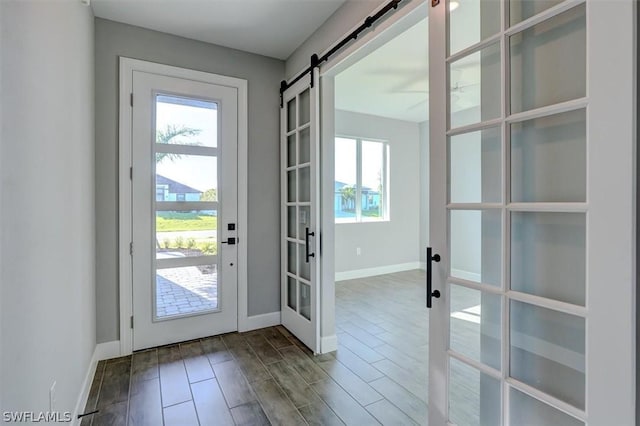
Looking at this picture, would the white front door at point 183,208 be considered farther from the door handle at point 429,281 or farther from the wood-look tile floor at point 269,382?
the door handle at point 429,281

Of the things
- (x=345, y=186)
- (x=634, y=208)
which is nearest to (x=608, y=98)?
(x=634, y=208)

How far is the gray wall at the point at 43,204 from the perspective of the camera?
106 cm

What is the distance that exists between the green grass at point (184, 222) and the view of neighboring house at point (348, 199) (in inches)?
112

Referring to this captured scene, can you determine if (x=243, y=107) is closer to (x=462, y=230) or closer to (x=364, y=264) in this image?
(x=462, y=230)

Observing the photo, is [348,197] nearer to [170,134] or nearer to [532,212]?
[170,134]

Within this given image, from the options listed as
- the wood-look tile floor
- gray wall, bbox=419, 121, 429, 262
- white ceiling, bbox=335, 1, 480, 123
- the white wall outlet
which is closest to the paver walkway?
the wood-look tile floor

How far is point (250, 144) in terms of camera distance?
3.32 metres

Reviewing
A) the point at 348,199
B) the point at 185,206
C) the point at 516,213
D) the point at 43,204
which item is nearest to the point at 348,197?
the point at 348,199

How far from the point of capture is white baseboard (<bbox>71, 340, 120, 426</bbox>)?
75.2 inches

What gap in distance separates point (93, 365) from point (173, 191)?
5.05 ft

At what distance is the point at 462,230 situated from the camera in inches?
66.7

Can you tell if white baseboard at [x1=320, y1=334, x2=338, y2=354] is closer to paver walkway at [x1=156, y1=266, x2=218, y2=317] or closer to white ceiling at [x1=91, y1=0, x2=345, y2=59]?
paver walkway at [x1=156, y1=266, x2=218, y2=317]

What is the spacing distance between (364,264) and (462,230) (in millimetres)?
4171

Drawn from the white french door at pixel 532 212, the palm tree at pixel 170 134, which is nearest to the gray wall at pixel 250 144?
the palm tree at pixel 170 134
